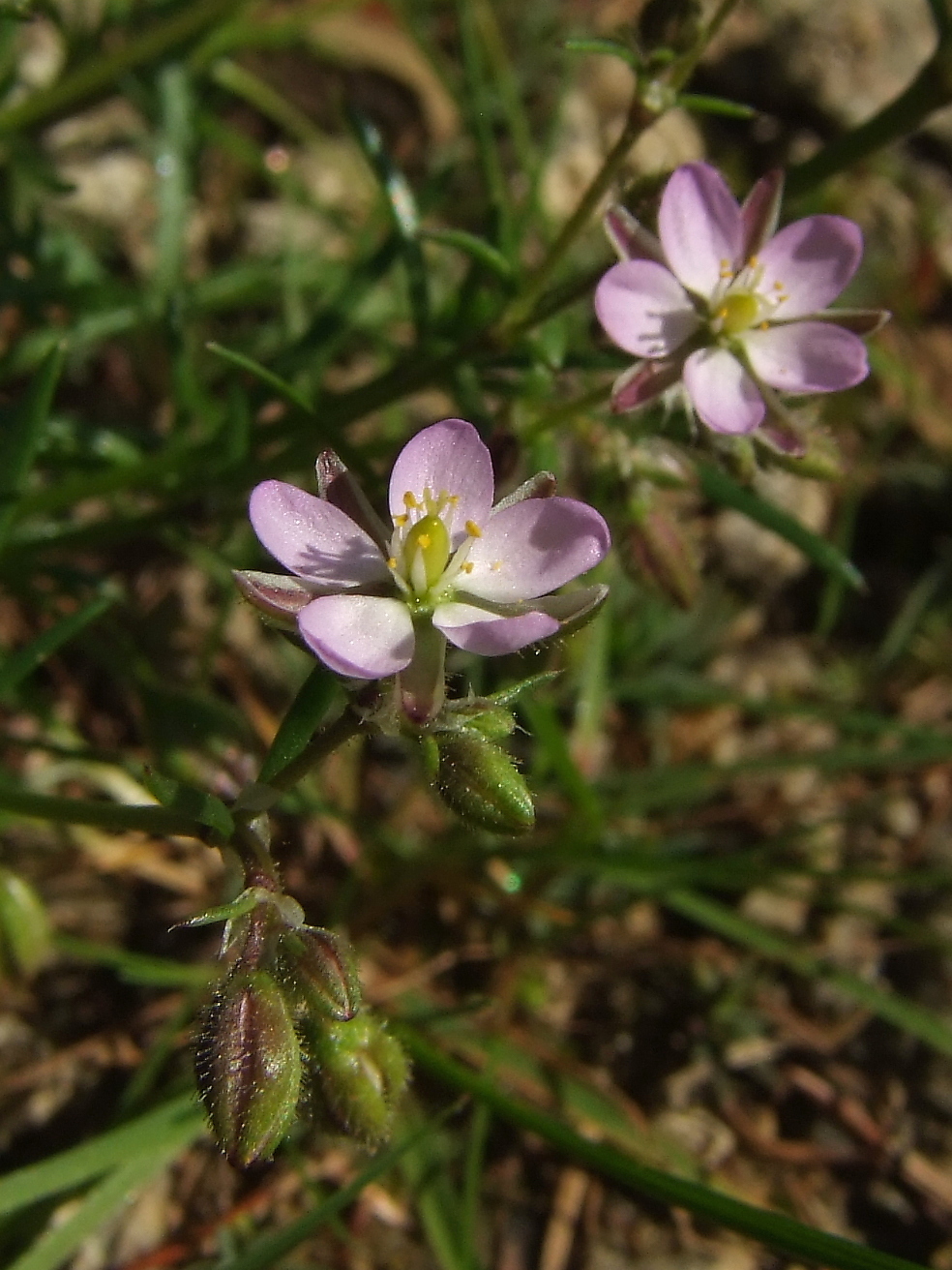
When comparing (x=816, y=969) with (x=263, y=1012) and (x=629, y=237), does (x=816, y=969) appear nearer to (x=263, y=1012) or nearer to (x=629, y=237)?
(x=263, y=1012)

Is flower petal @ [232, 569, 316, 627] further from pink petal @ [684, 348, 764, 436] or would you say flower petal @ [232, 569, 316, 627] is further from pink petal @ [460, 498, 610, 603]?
pink petal @ [684, 348, 764, 436]

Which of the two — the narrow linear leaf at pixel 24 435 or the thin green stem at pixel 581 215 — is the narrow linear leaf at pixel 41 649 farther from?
the thin green stem at pixel 581 215

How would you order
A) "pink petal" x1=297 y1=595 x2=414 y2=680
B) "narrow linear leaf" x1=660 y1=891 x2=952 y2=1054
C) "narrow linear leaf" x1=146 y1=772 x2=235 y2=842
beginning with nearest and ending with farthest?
"pink petal" x1=297 y1=595 x2=414 y2=680 → "narrow linear leaf" x1=146 y1=772 x2=235 y2=842 → "narrow linear leaf" x1=660 y1=891 x2=952 y2=1054

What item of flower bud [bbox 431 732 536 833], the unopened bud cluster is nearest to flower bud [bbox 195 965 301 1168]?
the unopened bud cluster

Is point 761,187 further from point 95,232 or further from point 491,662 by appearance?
point 95,232

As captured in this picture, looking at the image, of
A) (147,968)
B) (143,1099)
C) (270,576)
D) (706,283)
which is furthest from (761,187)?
(143,1099)

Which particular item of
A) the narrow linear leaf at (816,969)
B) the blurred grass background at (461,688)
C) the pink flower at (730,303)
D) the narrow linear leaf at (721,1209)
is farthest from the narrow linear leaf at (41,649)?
the narrow linear leaf at (816,969)
